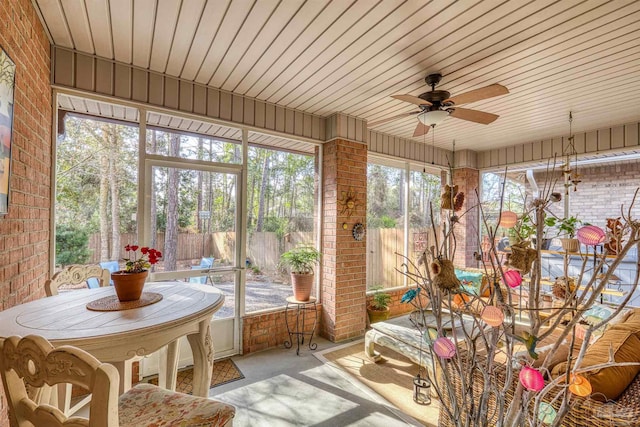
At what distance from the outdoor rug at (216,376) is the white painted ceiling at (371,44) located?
2.70 m

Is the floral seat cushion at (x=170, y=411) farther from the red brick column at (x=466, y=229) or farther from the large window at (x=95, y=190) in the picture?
the red brick column at (x=466, y=229)

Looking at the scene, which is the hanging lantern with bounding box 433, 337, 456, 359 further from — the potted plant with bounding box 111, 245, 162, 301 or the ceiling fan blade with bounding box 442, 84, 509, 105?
the ceiling fan blade with bounding box 442, 84, 509, 105

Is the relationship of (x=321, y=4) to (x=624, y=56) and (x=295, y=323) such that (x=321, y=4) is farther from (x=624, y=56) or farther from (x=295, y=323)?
(x=295, y=323)

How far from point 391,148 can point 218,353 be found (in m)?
3.47

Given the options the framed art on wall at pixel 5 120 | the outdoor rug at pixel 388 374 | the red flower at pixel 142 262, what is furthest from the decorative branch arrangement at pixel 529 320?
the framed art on wall at pixel 5 120

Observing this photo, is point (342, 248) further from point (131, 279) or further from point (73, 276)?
point (73, 276)

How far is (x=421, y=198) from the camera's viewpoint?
489 centimetres

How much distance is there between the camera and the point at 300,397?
240 cm

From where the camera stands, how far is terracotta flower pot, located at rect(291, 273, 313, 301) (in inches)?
128

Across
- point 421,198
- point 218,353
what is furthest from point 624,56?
point 218,353

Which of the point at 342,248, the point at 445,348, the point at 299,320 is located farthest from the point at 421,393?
the point at 445,348

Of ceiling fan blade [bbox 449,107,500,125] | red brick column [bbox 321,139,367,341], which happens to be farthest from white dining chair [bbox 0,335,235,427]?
red brick column [bbox 321,139,367,341]

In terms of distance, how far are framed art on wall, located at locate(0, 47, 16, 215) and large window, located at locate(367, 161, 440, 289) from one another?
3.55 m

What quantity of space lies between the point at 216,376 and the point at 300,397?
2.70ft
